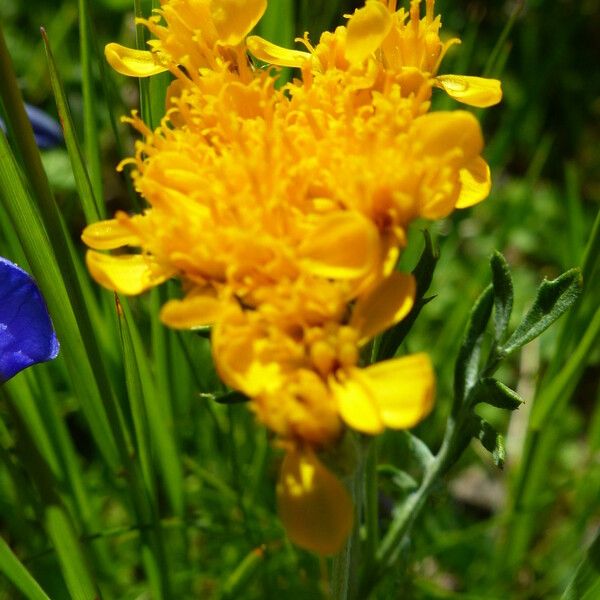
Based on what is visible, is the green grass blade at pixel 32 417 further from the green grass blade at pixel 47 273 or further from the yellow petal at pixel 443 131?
the yellow petal at pixel 443 131

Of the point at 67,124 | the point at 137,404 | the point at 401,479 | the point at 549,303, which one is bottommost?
the point at 401,479

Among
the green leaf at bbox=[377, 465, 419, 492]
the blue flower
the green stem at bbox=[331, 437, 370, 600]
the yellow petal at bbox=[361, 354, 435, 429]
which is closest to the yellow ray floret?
the yellow petal at bbox=[361, 354, 435, 429]

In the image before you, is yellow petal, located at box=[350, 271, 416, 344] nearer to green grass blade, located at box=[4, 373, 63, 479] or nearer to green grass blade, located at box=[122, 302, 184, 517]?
green grass blade, located at box=[122, 302, 184, 517]

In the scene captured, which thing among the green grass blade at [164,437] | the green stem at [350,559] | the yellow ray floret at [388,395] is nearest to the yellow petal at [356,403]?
the yellow ray floret at [388,395]

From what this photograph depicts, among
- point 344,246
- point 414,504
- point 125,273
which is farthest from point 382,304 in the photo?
point 414,504

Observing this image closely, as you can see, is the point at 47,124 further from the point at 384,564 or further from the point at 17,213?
the point at 384,564

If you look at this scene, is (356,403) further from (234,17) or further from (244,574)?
(244,574)

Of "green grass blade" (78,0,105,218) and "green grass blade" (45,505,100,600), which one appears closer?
"green grass blade" (45,505,100,600)
